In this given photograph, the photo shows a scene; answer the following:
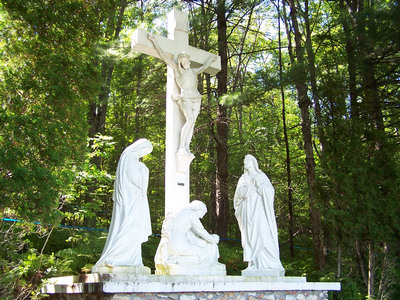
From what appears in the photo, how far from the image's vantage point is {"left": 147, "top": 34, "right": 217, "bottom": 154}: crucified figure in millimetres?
7109

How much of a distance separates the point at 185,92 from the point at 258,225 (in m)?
2.43

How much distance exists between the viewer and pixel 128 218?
5.53 m

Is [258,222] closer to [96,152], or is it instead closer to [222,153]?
[96,152]

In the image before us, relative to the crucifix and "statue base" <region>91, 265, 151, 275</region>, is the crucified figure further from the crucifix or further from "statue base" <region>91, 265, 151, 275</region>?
"statue base" <region>91, 265, 151, 275</region>

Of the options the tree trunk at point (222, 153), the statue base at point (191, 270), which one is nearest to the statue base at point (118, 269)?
the statue base at point (191, 270)

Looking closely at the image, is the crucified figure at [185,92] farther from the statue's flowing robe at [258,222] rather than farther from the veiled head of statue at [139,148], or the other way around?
the statue's flowing robe at [258,222]

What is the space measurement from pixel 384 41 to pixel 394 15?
0.74 meters

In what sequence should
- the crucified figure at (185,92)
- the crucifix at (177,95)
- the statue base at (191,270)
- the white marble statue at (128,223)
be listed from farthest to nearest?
the crucified figure at (185,92)
the crucifix at (177,95)
the statue base at (191,270)
the white marble statue at (128,223)

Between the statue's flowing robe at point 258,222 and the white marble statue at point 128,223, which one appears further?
the statue's flowing robe at point 258,222

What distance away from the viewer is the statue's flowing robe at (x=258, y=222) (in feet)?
22.6

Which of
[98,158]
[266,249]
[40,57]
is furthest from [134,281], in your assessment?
[98,158]

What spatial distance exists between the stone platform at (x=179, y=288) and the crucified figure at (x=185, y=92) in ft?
7.43

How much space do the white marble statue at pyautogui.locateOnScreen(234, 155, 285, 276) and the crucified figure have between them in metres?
1.21

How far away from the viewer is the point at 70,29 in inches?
352
